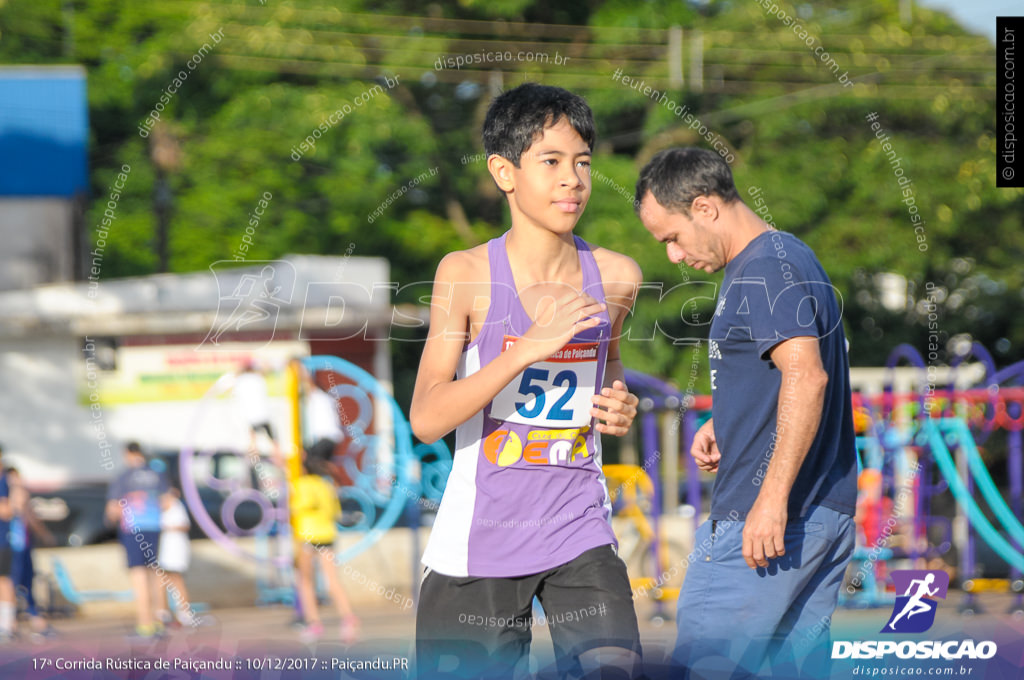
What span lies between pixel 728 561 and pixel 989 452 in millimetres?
13133

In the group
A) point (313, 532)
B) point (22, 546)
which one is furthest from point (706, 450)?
point (22, 546)

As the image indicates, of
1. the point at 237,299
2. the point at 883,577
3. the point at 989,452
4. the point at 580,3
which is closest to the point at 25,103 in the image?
the point at 237,299

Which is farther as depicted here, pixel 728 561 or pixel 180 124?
pixel 180 124

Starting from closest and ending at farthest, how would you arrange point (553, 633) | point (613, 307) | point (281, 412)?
1. point (553, 633)
2. point (613, 307)
3. point (281, 412)

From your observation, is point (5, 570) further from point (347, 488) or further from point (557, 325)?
point (557, 325)

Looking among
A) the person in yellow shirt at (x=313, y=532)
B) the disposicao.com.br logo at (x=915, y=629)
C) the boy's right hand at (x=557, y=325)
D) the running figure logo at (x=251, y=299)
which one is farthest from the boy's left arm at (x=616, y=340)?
the running figure logo at (x=251, y=299)

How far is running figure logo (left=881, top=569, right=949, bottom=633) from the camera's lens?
133 inches

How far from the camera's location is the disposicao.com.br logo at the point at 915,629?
3.22 meters

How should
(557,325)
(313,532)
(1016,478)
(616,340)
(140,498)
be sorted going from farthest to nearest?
1. (1016,478)
2. (140,498)
3. (313,532)
4. (616,340)
5. (557,325)

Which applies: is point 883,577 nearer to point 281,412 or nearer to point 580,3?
point 281,412

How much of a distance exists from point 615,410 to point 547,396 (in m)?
0.20

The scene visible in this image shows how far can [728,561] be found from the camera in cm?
318

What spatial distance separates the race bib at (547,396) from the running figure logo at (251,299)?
8.52 meters

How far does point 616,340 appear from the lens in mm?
3195
